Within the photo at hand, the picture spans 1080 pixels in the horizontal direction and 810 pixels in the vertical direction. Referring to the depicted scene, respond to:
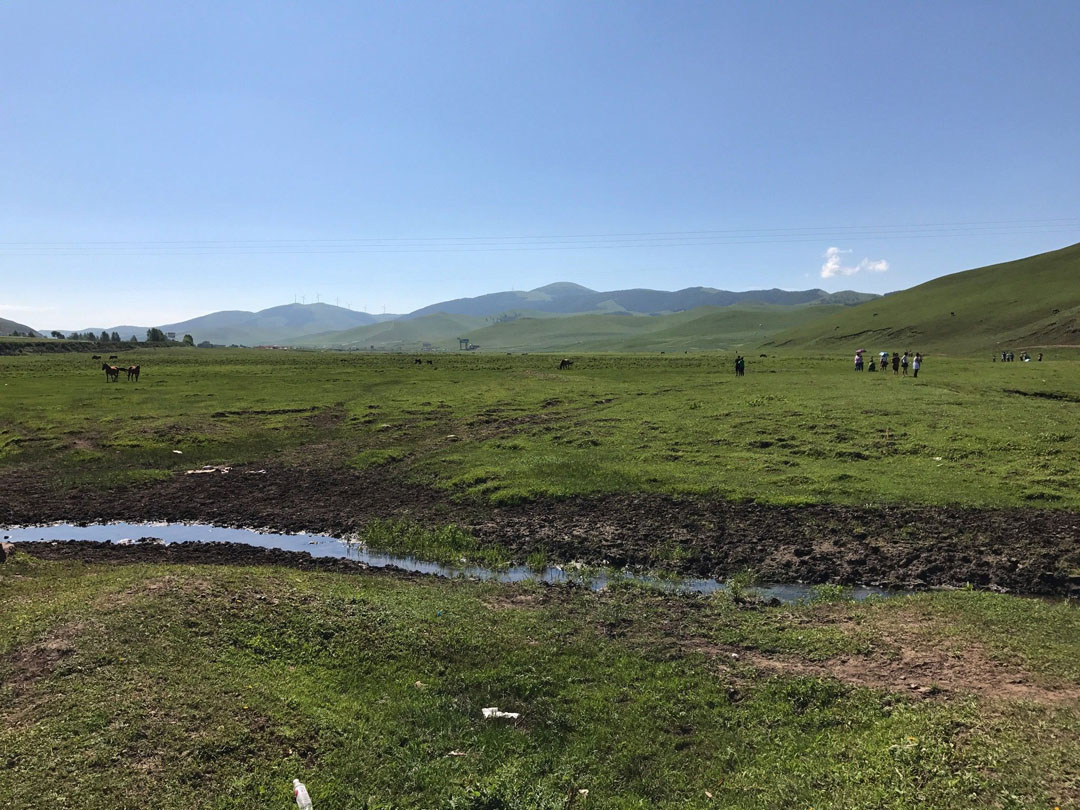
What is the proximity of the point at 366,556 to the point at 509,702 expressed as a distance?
11601 millimetres

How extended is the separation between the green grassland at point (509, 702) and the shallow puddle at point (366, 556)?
7.06 ft

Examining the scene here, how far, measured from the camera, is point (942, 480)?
24.6m

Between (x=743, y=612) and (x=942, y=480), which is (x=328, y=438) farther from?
(x=942, y=480)

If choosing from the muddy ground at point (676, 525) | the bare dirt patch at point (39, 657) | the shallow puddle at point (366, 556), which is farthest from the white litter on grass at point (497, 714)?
the muddy ground at point (676, 525)

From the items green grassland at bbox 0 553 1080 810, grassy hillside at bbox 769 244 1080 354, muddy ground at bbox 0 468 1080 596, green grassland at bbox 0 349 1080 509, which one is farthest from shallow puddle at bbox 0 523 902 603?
grassy hillside at bbox 769 244 1080 354

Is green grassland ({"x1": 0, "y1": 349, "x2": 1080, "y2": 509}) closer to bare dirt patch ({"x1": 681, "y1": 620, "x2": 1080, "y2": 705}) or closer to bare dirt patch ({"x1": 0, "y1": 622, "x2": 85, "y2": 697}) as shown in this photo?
bare dirt patch ({"x1": 681, "y1": 620, "x2": 1080, "y2": 705})

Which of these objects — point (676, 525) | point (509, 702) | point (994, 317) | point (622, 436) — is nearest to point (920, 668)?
point (509, 702)

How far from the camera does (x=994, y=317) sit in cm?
15262

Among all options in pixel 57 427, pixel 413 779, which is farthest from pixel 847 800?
pixel 57 427

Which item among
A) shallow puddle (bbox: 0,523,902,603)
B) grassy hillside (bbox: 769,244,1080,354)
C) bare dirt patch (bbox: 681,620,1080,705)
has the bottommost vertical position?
shallow puddle (bbox: 0,523,902,603)

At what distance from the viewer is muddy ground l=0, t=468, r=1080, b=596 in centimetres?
1792

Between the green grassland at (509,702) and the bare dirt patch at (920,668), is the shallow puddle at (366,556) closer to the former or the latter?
the green grassland at (509,702)

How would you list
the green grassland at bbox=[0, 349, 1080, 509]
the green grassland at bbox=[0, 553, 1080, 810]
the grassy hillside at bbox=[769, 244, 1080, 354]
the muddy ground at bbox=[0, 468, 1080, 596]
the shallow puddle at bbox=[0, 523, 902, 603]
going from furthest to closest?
the grassy hillside at bbox=[769, 244, 1080, 354] < the green grassland at bbox=[0, 349, 1080, 509] < the muddy ground at bbox=[0, 468, 1080, 596] < the shallow puddle at bbox=[0, 523, 902, 603] < the green grassland at bbox=[0, 553, 1080, 810]

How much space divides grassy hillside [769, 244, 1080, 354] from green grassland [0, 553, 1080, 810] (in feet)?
407
